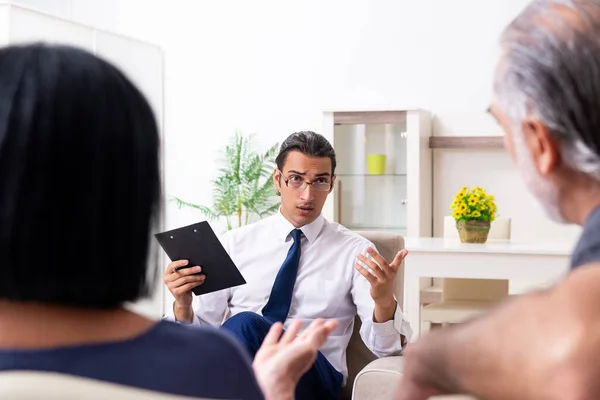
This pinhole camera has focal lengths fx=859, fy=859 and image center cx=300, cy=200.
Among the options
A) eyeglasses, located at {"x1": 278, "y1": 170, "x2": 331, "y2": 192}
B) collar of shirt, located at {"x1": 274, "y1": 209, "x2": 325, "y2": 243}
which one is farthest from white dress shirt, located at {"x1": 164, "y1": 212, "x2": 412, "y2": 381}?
eyeglasses, located at {"x1": 278, "y1": 170, "x2": 331, "y2": 192}

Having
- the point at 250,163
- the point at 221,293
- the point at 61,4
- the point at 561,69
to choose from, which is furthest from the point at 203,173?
the point at 561,69

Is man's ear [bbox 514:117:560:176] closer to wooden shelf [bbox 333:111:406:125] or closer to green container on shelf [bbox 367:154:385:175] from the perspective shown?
wooden shelf [bbox 333:111:406:125]

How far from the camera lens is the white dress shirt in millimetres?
2764

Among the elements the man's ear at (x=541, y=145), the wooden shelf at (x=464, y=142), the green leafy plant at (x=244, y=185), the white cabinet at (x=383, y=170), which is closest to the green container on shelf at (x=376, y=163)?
the white cabinet at (x=383, y=170)

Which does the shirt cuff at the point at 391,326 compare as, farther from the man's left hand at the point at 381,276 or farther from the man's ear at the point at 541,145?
the man's ear at the point at 541,145

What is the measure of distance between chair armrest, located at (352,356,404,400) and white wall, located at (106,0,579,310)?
4.08 meters

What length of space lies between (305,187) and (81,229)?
2100mm

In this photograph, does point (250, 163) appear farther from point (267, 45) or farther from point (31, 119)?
point (31, 119)

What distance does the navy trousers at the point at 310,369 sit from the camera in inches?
99.0

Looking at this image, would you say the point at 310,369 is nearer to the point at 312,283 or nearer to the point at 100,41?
the point at 312,283

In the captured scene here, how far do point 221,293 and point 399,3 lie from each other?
165 inches

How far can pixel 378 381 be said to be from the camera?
7.97 feet

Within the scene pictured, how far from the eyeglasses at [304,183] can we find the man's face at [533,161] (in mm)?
1809

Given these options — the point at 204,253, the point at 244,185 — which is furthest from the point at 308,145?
the point at 244,185
